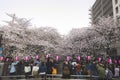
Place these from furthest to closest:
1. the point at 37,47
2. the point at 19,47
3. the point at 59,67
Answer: the point at 37,47, the point at 19,47, the point at 59,67

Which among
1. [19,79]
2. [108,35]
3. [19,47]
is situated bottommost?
[19,79]

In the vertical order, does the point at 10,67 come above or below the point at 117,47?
below

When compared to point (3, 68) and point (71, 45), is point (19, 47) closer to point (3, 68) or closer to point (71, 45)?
point (71, 45)

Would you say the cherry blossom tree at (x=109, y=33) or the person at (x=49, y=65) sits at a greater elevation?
the cherry blossom tree at (x=109, y=33)

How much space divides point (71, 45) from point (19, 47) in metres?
11.4

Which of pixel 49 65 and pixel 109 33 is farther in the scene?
pixel 109 33

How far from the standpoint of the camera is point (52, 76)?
13.7m

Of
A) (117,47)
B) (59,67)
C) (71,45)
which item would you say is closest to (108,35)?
(117,47)

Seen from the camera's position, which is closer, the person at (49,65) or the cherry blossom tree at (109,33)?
the person at (49,65)

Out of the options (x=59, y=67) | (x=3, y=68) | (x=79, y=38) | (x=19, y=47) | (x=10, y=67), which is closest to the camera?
(x=3, y=68)

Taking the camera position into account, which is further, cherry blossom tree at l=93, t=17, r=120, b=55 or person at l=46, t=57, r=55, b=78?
cherry blossom tree at l=93, t=17, r=120, b=55

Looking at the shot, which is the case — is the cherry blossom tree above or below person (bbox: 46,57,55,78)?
above

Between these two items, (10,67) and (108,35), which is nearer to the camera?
(10,67)

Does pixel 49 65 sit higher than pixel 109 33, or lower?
lower
